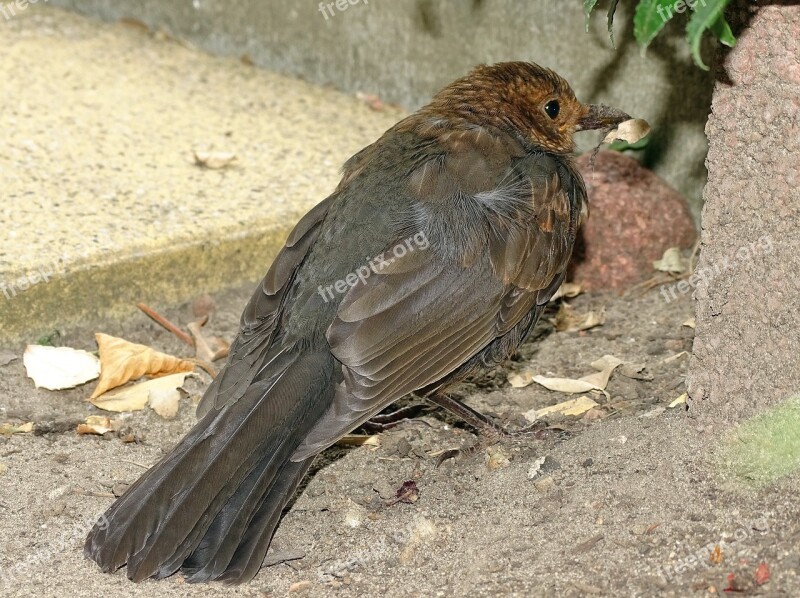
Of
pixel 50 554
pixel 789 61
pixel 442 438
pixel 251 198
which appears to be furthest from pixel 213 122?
pixel 789 61

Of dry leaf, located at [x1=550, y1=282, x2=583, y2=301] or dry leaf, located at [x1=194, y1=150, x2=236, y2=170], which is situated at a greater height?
dry leaf, located at [x1=194, y1=150, x2=236, y2=170]

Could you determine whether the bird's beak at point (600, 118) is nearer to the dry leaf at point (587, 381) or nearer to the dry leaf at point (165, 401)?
the dry leaf at point (587, 381)

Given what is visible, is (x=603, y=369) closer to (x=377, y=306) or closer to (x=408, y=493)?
(x=408, y=493)

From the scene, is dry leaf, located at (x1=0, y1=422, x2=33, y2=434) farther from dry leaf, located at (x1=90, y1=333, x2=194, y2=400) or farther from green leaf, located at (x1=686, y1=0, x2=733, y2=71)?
green leaf, located at (x1=686, y1=0, x2=733, y2=71)

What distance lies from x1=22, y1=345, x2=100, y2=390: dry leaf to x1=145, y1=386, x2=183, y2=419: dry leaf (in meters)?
0.28

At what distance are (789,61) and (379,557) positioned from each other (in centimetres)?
206

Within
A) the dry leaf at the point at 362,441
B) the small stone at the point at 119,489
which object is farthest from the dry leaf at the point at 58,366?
the dry leaf at the point at 362,441

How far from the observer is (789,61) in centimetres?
347

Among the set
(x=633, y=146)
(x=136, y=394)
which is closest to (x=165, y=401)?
(x=136, y=394)

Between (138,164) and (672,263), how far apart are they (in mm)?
2827

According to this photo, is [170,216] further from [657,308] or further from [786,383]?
[786,383]

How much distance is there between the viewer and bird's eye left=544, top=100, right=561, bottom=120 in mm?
4793

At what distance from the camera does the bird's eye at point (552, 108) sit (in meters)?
4.79

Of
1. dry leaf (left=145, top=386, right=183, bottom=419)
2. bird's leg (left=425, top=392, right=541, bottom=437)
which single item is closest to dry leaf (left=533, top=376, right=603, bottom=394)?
bird's leg (left=425, top=392, right=541, bottom=437)
